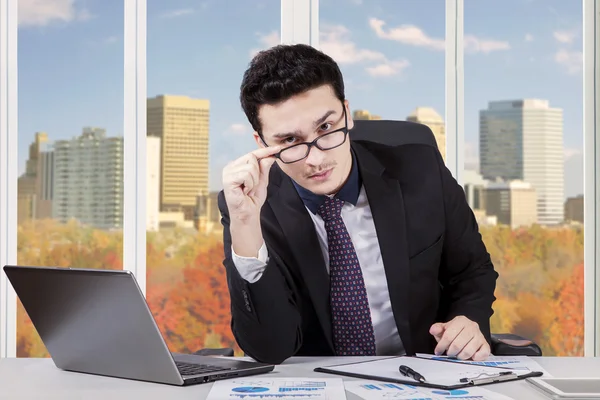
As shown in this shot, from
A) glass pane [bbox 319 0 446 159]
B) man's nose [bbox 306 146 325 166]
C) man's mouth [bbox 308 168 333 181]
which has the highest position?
glass pane [bbox 319 0 446 159]

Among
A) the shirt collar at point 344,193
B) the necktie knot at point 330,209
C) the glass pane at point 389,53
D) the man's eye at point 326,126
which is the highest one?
the glass pane at point 389,53

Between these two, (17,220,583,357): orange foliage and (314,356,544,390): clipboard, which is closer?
(314,356,544,390): clipboard

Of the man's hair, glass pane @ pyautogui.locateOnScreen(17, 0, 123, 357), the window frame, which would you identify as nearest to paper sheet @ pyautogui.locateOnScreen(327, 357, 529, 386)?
the man's hair

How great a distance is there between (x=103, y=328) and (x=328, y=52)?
2.74 metres

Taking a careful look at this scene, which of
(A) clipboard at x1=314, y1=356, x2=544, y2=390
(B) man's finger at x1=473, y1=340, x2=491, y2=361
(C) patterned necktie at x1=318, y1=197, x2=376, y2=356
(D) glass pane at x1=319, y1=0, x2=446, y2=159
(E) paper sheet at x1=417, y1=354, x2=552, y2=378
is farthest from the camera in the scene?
(D) glass pane at x1=319, y1=0, x2=446, y2=159

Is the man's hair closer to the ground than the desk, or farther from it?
farther from it

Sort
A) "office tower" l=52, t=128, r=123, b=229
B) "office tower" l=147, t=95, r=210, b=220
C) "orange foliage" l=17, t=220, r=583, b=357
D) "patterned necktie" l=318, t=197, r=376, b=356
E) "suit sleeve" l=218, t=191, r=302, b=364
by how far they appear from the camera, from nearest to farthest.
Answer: "suit sleeve" l=218, t=191, r=302, b=364 < "patterned necktie" l=318, t=197, r=376, b=356 < "orange foliage" l=17, t=220, r=583, b=357 < "office tower" l=52, t=128, r=123, b=229 < "office tower" l=147, t=95, r=210, b=220

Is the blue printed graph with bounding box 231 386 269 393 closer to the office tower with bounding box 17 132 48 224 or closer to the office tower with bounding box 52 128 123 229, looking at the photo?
the office tower with bounding box 52 128 123 229

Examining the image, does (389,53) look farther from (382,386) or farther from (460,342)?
(382,386)

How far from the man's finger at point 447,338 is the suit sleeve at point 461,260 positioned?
0.32 metres

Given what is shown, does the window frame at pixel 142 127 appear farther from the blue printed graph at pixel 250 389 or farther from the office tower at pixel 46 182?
the blue printed graph at pixel 250 389

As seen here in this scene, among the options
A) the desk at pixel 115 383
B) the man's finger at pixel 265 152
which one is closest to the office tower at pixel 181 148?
the man's finger at pixel 265 152

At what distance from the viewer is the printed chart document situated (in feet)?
3.92

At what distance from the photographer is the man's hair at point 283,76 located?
6.05 feet
